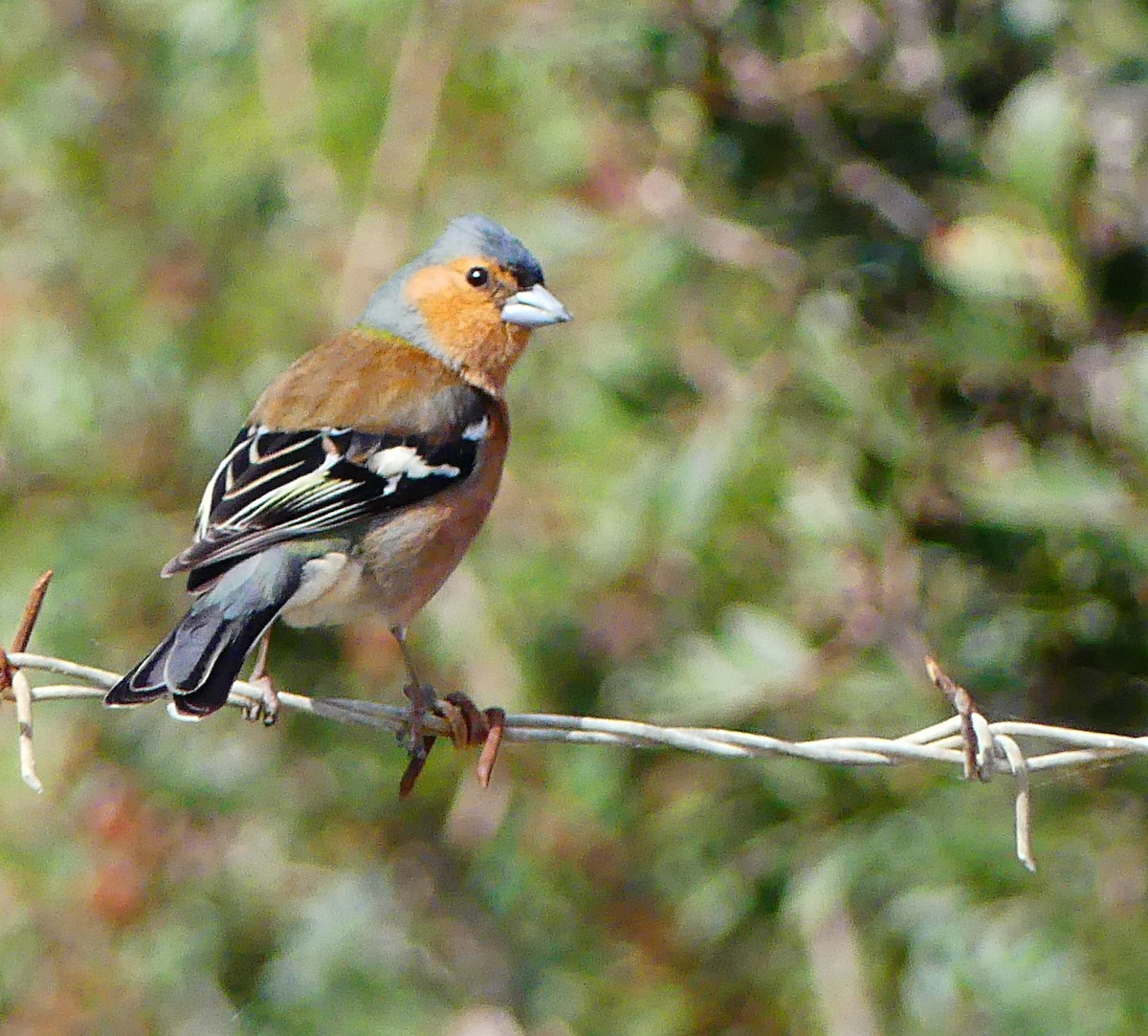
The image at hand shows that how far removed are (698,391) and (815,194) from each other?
51 centimetres

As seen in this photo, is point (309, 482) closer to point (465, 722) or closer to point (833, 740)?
point (465, 722)

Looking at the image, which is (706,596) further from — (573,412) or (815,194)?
(815,194)

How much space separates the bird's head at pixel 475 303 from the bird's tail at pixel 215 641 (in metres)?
0.93

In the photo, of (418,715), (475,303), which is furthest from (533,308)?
(418,715)

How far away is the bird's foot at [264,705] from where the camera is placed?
2.84 metres

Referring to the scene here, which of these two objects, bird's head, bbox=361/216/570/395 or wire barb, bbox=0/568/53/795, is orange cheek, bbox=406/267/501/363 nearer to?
bird's head, bbox=361/216/570/395

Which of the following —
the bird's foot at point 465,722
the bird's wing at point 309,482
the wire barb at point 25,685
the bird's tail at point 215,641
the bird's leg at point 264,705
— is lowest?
the bird's leg at point 264,705

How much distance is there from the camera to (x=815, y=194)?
3787 mm

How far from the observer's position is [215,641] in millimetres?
2787

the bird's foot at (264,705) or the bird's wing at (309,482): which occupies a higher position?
the bird's wing at (309,482)

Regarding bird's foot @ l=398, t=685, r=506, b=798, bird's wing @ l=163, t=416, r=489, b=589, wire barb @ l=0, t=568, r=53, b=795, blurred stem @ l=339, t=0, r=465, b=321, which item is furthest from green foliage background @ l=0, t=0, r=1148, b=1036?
wire barb @ l=0, t=568, r=53, b=795

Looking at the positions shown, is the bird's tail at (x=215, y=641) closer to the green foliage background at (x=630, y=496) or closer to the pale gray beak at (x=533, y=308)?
the green foliage background at (x=630, y=496)

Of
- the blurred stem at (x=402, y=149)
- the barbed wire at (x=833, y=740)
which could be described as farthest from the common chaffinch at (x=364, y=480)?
the blurred stem at (x=402, y=149)

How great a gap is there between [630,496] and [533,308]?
55 centimetres
